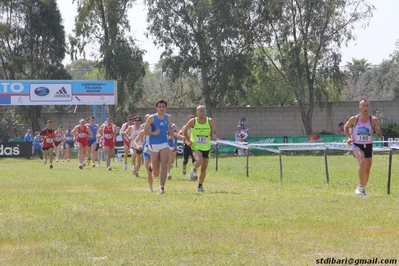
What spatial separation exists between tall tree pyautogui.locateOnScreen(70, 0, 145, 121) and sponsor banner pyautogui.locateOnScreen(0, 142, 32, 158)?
934cm

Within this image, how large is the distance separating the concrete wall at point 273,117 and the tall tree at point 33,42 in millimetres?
3078

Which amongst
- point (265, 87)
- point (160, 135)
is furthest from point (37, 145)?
point (160, 135)

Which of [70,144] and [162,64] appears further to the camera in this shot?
[162,64]

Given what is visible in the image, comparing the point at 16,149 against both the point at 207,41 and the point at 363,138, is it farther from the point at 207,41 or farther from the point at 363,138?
the point at 363,138

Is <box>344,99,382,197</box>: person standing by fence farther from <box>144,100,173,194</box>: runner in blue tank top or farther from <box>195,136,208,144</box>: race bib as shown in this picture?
<box>144,100,173,194</box>: runner in blue tank top

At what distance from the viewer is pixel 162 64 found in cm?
5425

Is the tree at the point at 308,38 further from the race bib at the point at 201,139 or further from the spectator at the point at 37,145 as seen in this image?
the race bib at the point at 201,139

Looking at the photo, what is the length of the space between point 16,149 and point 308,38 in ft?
65.9

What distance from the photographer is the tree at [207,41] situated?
5253 centimetres

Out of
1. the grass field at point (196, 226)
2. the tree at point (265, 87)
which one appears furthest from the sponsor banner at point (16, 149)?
the grass field at point (196, 226)

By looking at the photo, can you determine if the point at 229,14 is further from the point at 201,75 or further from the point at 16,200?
the point at 16,200

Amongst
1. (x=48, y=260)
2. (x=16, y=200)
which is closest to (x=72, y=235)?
(x=48, y=260)

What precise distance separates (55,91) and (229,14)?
13709 mm

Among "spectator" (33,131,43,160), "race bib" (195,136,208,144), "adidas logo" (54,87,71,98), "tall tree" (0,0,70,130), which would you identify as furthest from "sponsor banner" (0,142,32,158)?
"race bib" (195,136,208,144)
